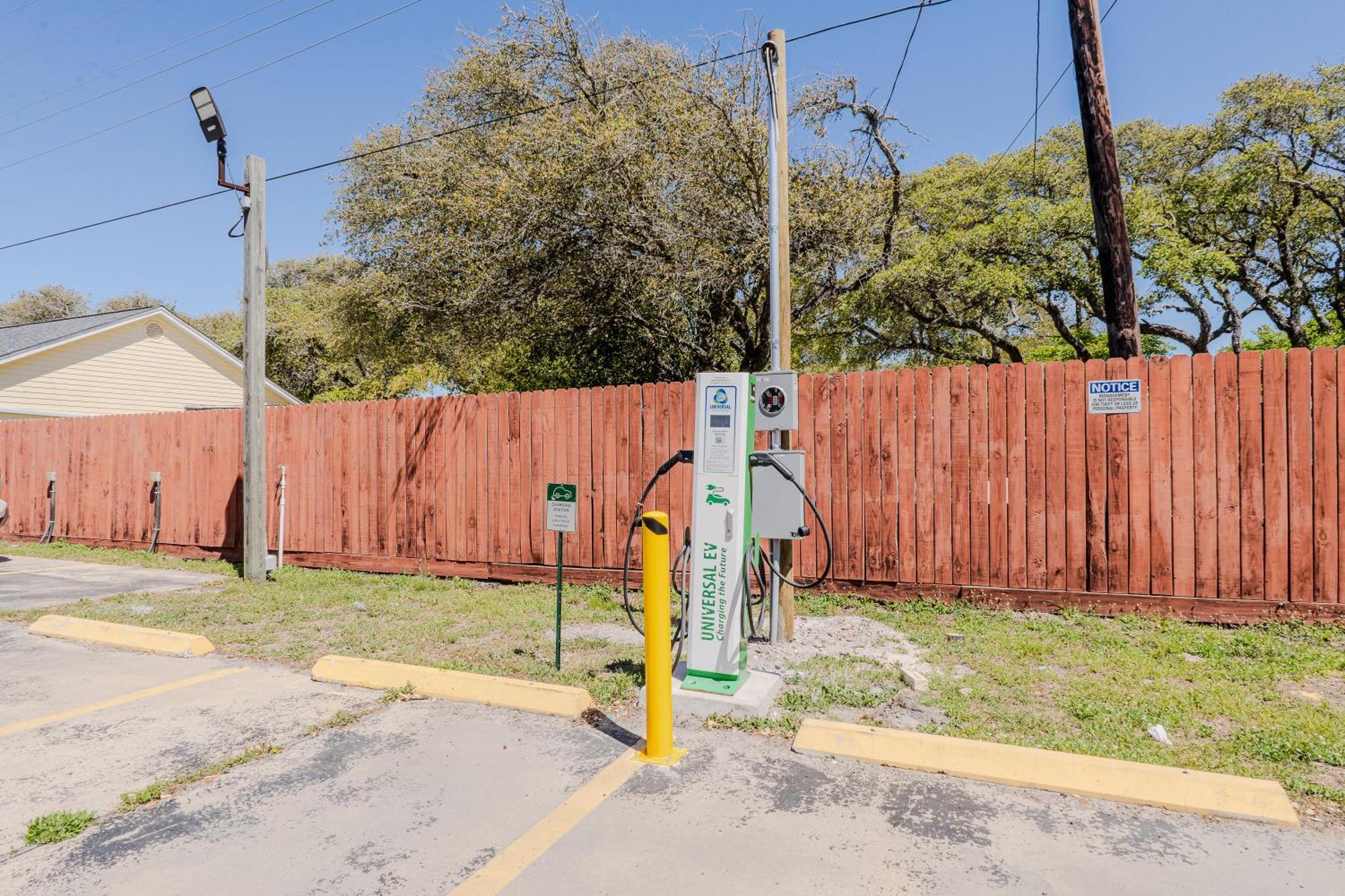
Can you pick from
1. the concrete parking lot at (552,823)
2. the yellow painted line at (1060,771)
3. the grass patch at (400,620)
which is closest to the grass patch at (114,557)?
the grass patch at (400,620)

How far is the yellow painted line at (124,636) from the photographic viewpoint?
606 cm

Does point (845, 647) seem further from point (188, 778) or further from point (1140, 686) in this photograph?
point (188, 778)

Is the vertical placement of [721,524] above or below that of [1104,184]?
below

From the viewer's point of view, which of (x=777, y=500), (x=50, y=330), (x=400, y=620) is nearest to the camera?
(x=777, y=500)

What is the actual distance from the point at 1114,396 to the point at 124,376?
2351cm

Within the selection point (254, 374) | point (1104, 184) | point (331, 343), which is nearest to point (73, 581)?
point (254, 374)

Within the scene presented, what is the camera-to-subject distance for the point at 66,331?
19688 millimetres

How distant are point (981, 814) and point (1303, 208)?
70.4 ft

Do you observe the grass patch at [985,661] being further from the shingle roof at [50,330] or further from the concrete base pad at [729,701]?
the shingle roof at [50,330]

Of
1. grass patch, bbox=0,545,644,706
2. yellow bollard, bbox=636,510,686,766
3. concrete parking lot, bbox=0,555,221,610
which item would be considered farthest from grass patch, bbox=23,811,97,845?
concrete parking lot, bbox=0,555,221,610

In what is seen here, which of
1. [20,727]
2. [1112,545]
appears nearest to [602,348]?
[1112,545]

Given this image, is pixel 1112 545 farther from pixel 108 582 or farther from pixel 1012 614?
pixel 108 582

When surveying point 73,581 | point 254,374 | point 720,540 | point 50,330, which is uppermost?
point 50,330

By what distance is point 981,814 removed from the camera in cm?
321
